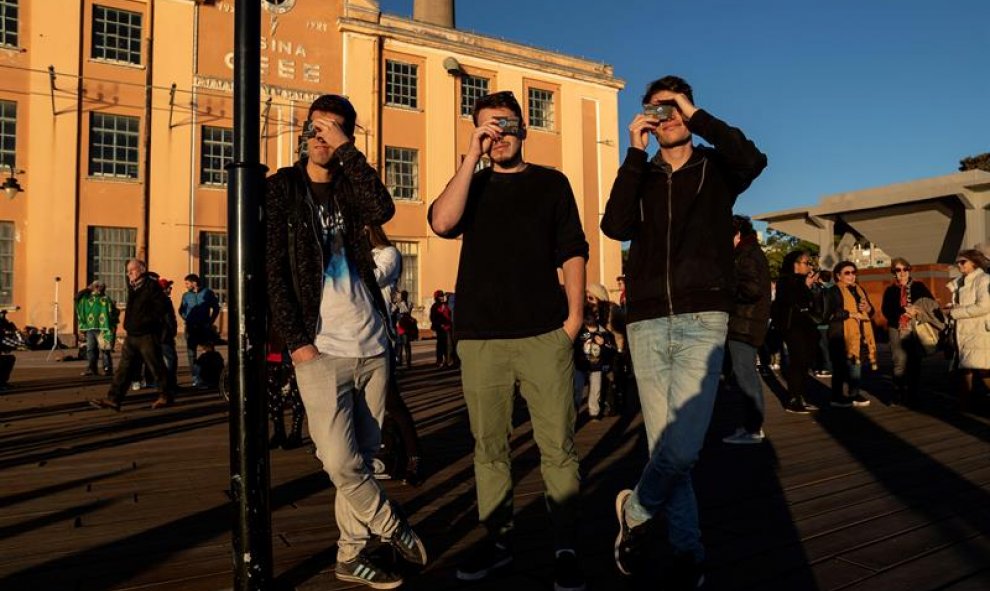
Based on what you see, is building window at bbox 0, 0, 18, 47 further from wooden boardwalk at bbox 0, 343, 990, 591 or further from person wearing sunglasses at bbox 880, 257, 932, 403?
person wearing sunglasses at bbox 880, 257, 932, 403

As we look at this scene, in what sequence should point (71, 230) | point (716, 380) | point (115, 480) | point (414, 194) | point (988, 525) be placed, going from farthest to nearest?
1. point (414, 194)
2. point (71, 230)
3. point (115, 480)
4. point (988, 525)
5. point (716, 380)

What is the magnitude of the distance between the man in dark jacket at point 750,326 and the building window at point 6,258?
21.1 metres

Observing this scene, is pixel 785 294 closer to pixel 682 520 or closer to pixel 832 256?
pixel 682 520

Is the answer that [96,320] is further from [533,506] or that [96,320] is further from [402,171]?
[402,171]

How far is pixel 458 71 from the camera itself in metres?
28.1

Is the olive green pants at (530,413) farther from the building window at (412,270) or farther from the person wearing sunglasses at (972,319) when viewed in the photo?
the building window at (412,270)

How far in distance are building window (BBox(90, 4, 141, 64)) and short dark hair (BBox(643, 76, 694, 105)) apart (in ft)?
76.1

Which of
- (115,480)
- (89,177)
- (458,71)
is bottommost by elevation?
(115,480)

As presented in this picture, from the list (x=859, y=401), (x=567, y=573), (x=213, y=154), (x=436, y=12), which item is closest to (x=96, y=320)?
(x=213, y=154)

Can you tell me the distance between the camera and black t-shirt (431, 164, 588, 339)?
3.03 m

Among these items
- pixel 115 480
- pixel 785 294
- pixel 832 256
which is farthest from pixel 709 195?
pixel 832 256

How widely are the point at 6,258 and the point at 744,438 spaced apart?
70.3 feet

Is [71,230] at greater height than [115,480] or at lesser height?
greater

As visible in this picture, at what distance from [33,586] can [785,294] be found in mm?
7602
